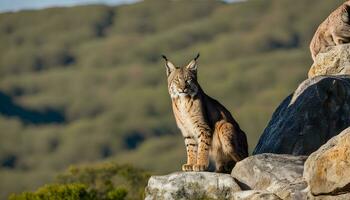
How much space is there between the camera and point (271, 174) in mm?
22469

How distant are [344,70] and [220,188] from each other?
8.97 meters

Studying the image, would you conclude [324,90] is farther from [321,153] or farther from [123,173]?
[123,173]

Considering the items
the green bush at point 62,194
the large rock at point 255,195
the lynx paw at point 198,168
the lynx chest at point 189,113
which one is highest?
the lynx chest at point 189,113

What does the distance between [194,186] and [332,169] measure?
12.3 feet

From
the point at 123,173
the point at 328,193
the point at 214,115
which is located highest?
the point at 214,115

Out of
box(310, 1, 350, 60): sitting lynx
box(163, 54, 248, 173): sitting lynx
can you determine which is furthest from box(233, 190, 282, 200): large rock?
box(310, 1, 350, 60): sitting lynx

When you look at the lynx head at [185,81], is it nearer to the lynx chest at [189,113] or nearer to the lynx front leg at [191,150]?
the lynx chest at [189,113]

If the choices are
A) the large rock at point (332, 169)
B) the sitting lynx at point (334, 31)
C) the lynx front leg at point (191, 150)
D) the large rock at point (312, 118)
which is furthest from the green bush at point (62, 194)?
the large rock at point (332, 169)

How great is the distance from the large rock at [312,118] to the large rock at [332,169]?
4.95 metres

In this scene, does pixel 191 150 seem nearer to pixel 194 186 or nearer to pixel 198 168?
pixel 198 168

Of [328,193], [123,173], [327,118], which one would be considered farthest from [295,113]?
[123,173]

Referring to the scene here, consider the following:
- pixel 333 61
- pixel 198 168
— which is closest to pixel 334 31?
pixel 333 61

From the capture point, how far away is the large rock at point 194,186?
2272cm

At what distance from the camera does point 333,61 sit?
30.6 meters
